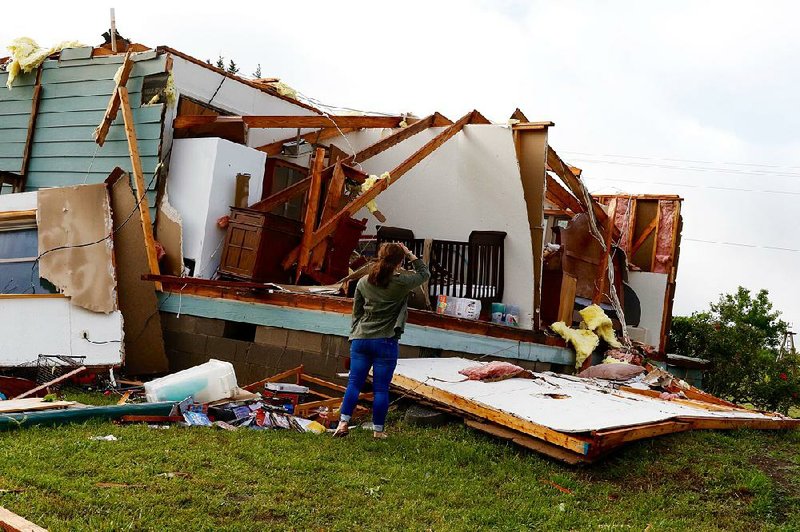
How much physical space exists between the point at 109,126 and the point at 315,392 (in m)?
5.40

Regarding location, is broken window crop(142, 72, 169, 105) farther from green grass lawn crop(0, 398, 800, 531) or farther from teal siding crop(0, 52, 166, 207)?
green grass lawn crop(0, 398, 800, 531)

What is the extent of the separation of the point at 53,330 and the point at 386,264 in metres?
4.89

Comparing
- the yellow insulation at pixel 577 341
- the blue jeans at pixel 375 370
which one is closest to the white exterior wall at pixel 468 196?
the yellow insulation at pixel 577 341

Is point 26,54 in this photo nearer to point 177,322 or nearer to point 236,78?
point 236,78

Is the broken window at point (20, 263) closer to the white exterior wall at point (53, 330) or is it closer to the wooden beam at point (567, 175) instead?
the white exterior wall at point (53, 330)

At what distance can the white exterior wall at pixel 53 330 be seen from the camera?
8.98 m

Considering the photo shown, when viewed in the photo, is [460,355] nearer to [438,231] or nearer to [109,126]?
[438,231]

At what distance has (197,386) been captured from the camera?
7836mm

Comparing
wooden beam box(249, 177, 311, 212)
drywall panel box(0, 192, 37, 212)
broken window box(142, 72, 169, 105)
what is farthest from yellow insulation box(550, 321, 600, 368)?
drywall panel box(0, 192, 37, 212)

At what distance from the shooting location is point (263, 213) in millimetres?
9961

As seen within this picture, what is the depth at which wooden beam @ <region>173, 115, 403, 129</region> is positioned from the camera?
35.8ft

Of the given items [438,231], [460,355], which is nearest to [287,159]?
[438,231]

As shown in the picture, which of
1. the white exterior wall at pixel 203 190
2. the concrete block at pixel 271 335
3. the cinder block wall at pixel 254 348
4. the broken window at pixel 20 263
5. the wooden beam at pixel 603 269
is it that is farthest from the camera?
the wooden beam at pixel 603 269

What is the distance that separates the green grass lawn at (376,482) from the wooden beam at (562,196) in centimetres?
651
